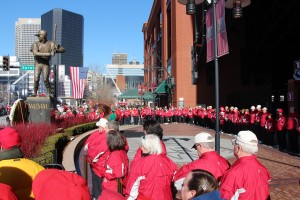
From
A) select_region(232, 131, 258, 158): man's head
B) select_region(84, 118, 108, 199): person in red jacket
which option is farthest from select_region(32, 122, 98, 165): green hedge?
select_region(232, 131, 258, 158): man's head

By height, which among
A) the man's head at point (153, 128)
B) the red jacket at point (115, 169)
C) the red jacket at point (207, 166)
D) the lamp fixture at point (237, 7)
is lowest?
the red jacket at point (115, 169)

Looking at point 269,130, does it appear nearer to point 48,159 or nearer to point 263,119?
point 263,119

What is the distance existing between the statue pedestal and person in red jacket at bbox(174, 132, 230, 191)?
12255 millimetres

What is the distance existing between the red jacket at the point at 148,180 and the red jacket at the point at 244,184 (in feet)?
2.75

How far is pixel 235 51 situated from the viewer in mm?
41781

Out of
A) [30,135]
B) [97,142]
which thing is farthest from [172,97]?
[97,142]

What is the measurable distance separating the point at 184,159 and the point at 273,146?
20.6 feet

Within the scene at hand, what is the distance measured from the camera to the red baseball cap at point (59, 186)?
250 cm

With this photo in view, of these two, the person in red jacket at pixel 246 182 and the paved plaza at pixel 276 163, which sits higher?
the person in red jacket at pixel 246 182

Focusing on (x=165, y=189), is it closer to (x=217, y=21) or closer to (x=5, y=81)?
(x=217, y=21)

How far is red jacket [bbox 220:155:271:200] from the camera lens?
385 cm

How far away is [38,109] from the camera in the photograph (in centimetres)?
1586

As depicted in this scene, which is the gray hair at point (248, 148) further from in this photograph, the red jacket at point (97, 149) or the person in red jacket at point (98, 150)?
the red jacket at point (97, 149)

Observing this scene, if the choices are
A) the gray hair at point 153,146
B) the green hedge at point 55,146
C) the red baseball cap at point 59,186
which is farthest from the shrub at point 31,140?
the red baseball cap at point 59,186
